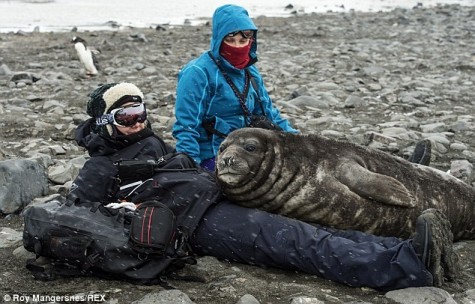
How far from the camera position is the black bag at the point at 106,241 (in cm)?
357

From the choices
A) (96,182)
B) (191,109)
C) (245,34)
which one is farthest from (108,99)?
(245,34)

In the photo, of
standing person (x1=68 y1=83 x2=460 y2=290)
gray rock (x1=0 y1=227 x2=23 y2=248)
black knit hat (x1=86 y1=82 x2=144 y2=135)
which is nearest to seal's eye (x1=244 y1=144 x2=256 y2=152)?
standing person (x1=68 y1=83 x2=460 y2=290)

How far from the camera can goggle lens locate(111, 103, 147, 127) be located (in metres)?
4.29

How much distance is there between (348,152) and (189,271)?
1.44m

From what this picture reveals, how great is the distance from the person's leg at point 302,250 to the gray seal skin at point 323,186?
0.22 meters

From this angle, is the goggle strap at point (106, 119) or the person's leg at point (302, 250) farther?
the goggle strap at point (106, 119)

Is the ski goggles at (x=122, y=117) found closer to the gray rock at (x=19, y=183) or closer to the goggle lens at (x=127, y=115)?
the goggle lens at (x=127, y=115)

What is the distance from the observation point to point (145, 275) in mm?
3592

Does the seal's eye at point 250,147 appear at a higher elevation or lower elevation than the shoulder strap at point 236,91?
lower

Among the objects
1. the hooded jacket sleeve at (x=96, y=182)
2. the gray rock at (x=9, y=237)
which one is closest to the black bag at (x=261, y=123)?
the hooded jacket sleeve at (x=96, y=182)

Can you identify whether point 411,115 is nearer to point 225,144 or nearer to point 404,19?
point 225,144

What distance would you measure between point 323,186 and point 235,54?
1.49m

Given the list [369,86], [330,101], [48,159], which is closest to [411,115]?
[330,101]

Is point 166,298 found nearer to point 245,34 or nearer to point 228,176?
point 228,176
